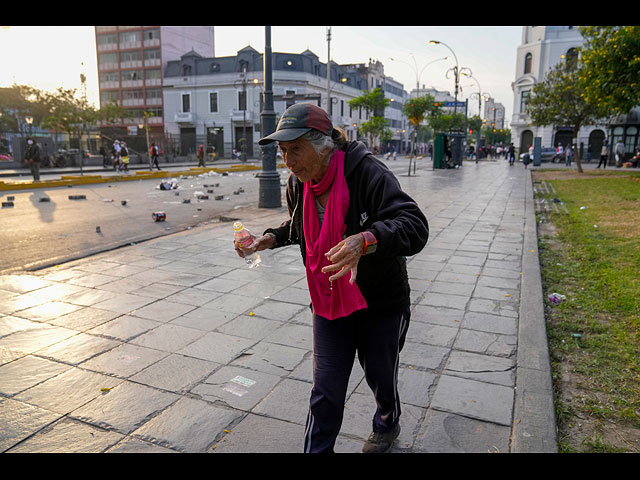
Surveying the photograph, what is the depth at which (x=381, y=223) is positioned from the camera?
2020mm

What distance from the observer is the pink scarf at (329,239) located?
215 centimetres

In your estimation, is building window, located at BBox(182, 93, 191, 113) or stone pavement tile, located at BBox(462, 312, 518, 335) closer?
stone pavement tile, located at BBox(462, 312, 518, 335)

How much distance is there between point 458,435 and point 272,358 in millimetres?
1519

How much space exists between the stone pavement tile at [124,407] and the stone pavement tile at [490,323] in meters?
2.70

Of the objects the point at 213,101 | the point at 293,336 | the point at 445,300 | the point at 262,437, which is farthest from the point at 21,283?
the point at 213,101

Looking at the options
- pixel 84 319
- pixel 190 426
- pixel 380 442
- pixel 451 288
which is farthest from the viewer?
pixel 451 288

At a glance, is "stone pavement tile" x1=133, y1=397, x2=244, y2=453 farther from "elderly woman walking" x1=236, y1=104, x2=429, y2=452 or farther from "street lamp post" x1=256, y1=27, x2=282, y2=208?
"street lamp post" x1=256, y1=27, x2=282, y2=208

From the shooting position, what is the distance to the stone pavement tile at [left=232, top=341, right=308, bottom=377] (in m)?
3.60

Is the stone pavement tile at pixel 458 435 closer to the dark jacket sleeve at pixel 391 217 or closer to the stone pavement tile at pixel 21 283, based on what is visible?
the dark jacket sleeve at pixel 391 217

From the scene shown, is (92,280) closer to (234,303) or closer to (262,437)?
(234,303)

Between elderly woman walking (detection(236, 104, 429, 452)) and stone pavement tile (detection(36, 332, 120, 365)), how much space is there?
2289 millimetres

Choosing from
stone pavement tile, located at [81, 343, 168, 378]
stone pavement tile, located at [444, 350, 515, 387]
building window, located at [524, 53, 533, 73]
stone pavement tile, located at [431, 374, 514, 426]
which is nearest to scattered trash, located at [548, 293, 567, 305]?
stone pavement tile, located at [444, 350, 515, 387]

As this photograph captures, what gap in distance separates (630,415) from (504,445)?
0.92 m
